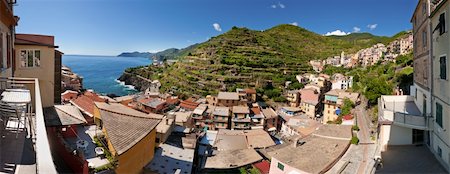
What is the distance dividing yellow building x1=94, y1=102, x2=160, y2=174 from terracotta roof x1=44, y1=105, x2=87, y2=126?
0.63 m

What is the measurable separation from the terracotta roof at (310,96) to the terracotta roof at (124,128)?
38596mm

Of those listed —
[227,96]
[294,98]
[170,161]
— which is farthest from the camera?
[294,98]

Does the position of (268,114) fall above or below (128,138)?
below

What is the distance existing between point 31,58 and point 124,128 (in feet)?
14.7

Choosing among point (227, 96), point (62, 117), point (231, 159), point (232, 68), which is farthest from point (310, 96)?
point (62, 117)

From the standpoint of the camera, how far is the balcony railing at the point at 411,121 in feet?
27.6

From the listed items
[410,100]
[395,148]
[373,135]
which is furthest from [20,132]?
[373,135]

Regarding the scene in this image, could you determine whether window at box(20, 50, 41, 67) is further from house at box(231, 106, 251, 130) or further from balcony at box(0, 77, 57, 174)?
house at box(231, 106, 251, 130)

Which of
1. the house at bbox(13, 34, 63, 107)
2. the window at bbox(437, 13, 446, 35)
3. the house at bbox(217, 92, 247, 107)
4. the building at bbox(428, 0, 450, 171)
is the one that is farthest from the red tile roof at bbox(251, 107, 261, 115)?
the window at bbox(437, 13, 446, 35)

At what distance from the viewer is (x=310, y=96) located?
4584cm

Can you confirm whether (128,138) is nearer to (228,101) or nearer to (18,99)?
(18,99)

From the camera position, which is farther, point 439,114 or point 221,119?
point 221,119

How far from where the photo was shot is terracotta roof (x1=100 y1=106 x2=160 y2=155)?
6379 mm

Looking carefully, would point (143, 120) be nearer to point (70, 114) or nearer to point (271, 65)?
point (70, 114)
